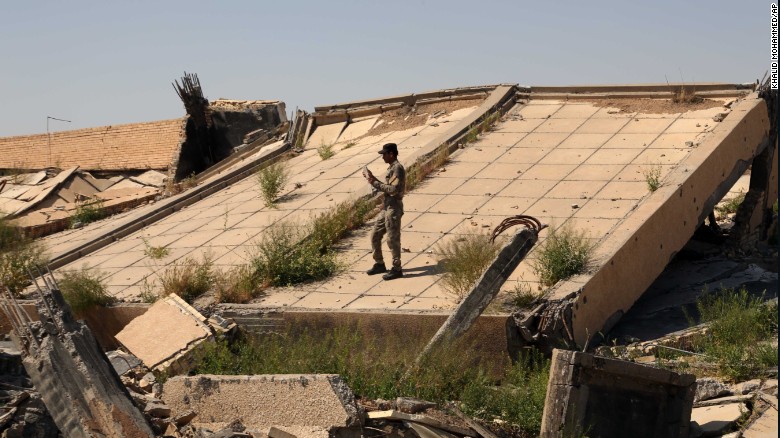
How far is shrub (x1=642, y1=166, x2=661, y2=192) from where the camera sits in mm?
12570

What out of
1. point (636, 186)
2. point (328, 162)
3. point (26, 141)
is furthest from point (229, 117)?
point (636, 186)

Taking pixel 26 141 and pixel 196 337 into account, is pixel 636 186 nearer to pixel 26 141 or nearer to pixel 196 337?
pixel 196 337

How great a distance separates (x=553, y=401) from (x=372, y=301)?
3.07 m

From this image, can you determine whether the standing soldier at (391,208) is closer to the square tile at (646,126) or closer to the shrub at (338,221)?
the shrub at (338,221)

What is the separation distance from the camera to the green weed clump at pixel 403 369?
29.8 feet

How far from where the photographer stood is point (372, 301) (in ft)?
36.8

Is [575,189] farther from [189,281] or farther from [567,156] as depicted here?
[189,281]

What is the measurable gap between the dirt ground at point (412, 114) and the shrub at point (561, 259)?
21.2 feet

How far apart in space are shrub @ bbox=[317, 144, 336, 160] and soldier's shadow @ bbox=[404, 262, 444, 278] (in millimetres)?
5261

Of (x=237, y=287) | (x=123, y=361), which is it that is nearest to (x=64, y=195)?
(x=237, y=287)

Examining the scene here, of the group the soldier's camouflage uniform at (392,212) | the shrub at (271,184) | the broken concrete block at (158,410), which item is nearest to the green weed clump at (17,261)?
the shrub at (271,184)

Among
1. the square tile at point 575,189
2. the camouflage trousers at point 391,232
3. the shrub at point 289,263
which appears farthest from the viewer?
the square tile at point 575,189

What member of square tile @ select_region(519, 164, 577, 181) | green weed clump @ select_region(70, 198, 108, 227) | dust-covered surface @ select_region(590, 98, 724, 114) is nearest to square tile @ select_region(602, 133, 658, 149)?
square tile @ select_region(519, 164, 577, 181)

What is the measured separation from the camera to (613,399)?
28.8 ft
